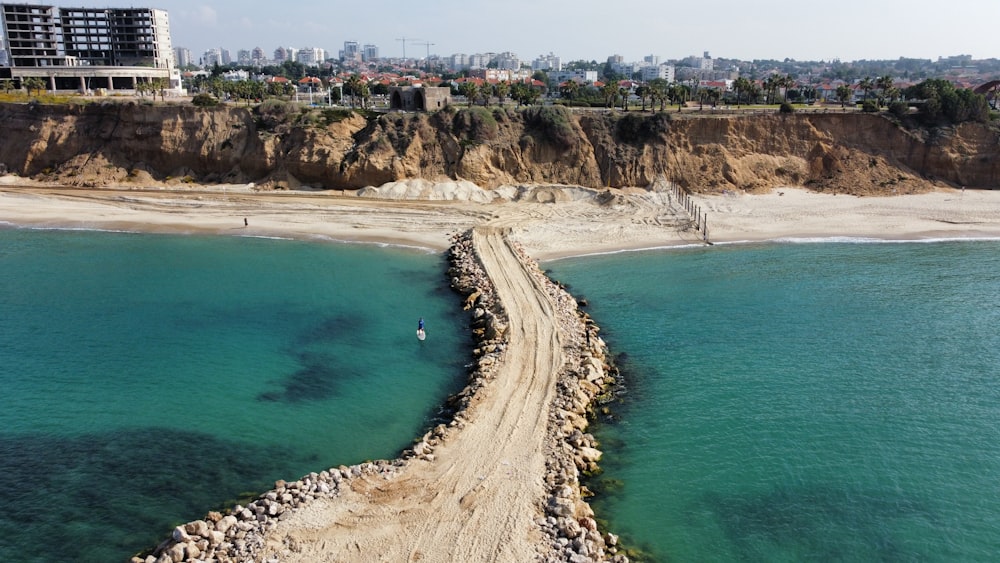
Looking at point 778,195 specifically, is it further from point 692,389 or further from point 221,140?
point 221,140

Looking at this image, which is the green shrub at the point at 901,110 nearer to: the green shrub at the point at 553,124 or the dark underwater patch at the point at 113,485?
the green shrub at the point at 553,124

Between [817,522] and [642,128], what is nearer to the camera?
[817,522]

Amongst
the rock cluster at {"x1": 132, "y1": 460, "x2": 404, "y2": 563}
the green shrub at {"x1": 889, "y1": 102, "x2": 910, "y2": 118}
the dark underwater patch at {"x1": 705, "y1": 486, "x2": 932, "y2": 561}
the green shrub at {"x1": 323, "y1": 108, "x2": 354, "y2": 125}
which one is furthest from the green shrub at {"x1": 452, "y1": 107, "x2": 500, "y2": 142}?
the dark underwater patch at {"x1": 705, "y1": 486, "x2": 932, "y2": 561}

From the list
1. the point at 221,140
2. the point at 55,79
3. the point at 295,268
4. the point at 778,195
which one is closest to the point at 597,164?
the point at 778,195

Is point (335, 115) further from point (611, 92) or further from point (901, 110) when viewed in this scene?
point (901, 110)

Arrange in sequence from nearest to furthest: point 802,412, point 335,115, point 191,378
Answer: point 802,412, point 191,378, point 335,115

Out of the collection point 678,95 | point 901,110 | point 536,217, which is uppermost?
point 678,95

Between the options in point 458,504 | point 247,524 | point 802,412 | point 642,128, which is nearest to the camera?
point 247,524

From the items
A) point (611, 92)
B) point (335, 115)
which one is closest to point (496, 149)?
point (335, 115)

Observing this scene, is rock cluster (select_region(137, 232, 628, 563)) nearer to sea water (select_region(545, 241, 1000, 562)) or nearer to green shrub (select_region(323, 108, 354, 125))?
sea water (select_region(545, 241, 1000, 562))
